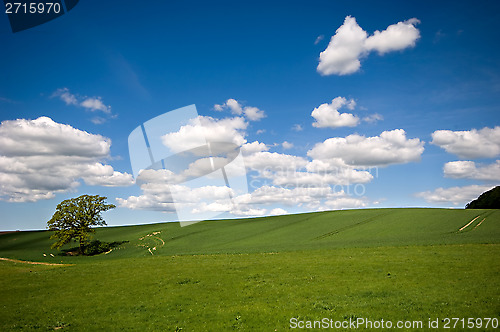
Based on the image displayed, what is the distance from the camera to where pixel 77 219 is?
6325 cm

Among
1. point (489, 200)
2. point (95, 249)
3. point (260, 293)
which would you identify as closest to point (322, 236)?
point (260, 293)

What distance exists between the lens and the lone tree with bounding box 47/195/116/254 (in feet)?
201

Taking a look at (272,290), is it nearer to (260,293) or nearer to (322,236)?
(260,293)

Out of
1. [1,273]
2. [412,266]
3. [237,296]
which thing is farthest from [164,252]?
[412,266]

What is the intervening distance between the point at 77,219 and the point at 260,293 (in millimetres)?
54252

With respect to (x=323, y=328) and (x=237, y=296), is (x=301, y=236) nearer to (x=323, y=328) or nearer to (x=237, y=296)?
(x=237, y=296)

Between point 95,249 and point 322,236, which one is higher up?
point 322,236

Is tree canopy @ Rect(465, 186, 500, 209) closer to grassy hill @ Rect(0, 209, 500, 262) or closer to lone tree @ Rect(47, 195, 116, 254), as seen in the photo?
grassy hill @ Rect(0, 209, 500, 262)

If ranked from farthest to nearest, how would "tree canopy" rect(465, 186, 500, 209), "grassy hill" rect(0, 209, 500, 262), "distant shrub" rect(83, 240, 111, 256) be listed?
"tree canopy" rect(465, 186, 500, 209)
"distant shrub" rect(83, 240, 111, 256)
"grassy hill" rect(0, 209, 500, 262)

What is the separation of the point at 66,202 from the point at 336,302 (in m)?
62.0

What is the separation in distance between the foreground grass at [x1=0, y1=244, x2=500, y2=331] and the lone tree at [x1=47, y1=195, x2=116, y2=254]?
26398mm

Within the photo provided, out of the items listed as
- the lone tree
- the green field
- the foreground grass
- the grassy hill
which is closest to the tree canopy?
the grassy hill

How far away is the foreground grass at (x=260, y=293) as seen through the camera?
59.8ft

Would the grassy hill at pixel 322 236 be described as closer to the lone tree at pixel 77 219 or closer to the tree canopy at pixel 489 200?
the lone tree at pixel 77 219
